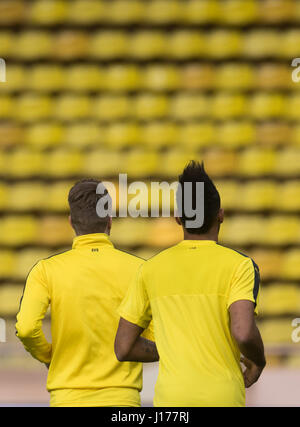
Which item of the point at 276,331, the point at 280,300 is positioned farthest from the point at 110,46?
the point at 276,331

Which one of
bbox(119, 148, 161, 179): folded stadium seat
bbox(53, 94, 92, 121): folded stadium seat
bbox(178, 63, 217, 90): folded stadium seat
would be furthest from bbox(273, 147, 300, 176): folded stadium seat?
bbox(53, 94, 92, 121): folded stadium seat

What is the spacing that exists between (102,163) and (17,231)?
598 millimetres

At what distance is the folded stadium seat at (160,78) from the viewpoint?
17.1 ft

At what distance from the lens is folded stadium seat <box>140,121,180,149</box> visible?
5.11 m

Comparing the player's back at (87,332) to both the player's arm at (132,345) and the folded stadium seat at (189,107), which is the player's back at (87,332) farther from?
the folded stadium seat at (189,107)

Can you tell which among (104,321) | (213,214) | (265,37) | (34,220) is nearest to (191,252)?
(213,214)

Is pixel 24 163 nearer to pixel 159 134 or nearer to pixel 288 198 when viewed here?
pixel 159 134

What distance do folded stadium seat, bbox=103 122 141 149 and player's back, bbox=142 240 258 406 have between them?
336cm

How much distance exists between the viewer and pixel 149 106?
5.19 metres

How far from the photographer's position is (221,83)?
5.21m

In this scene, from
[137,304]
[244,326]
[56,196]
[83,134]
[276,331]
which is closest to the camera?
[244,326]

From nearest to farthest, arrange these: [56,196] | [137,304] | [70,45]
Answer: [137,304], [56,196], [70,45]

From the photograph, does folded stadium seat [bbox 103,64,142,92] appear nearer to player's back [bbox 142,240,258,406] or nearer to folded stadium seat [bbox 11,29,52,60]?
folded stadium seat [bbox 11,29,52,60]

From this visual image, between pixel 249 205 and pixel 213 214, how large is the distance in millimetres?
3237
